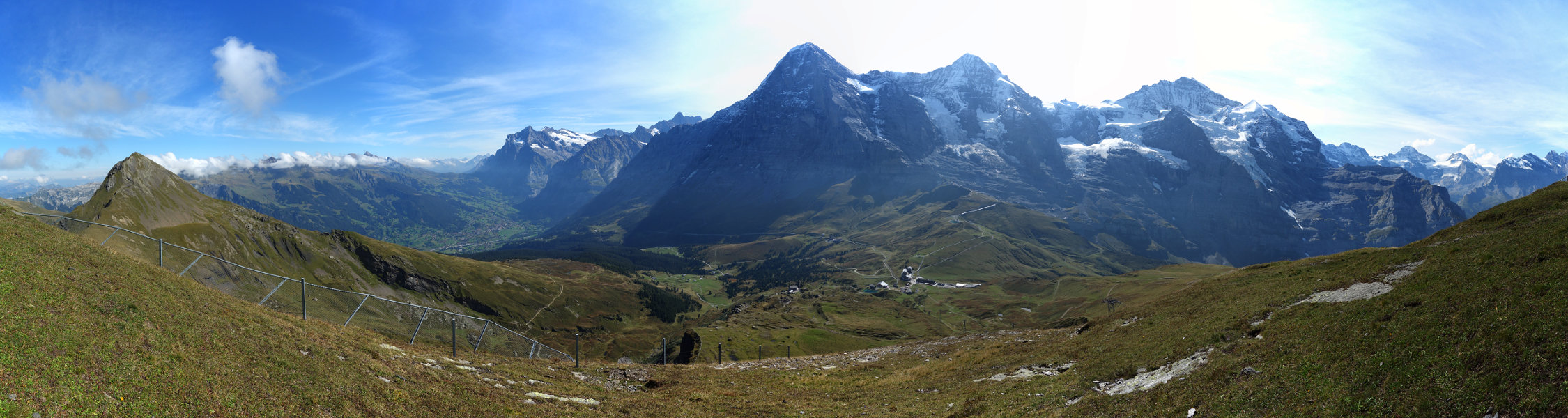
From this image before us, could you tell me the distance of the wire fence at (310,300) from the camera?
29.8m

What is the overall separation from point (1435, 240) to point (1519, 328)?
3046 centimetres

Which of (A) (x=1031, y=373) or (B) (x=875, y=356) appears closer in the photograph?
(A) (x=1031, y=373)

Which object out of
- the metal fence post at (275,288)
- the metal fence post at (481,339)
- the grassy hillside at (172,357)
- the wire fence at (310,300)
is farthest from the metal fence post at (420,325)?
the metal fence post at (275,288)

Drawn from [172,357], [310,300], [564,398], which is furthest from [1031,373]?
[310,300]

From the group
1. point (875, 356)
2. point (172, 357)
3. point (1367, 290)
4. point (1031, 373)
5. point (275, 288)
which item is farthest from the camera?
point (875, 356)

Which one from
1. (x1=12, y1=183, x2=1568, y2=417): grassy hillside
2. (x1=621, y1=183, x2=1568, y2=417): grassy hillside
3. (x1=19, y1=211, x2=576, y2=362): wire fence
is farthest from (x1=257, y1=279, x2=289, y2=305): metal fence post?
(x1=621, y1=183, x2=1568, y2=417): grassy hillside

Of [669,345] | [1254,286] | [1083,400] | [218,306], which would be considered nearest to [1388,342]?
[1083,400]

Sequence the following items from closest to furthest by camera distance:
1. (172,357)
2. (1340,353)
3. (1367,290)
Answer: (172,357)
(1340,353)
(1367,290)

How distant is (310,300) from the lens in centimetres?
3084

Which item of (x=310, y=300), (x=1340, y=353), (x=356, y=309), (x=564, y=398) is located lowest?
(x=564, y=398)

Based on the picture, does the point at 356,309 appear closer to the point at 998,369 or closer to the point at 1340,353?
the point at 998,369

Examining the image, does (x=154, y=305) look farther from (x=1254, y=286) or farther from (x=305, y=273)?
(x=305, y=273)

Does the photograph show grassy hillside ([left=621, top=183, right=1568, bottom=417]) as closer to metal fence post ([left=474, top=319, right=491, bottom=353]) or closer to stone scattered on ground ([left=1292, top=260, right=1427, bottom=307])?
stone scattered on ground ([left=1292, top=260, right=1427, bottom=307])

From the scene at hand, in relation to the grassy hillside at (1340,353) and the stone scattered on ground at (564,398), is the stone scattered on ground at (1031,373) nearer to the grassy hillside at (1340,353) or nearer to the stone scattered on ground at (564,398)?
the grassy hillside at (1340,353)
